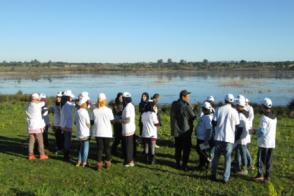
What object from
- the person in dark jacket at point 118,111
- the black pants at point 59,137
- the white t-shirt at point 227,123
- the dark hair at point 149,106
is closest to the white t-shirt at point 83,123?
the person in dark jacket at point 118,111

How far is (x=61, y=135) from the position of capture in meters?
12.9

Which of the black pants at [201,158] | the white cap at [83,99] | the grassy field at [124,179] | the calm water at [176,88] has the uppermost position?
the white cap at [83,99]

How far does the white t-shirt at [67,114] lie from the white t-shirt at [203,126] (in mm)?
3316

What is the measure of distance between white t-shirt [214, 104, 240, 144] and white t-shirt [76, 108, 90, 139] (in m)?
3.20

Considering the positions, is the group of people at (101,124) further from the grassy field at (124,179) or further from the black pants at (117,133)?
the grassy field at (124,179)

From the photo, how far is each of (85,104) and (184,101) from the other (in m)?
2.36

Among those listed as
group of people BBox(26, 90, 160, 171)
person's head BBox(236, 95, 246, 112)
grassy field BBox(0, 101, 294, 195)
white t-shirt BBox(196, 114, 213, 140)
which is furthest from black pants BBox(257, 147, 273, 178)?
group of people BBox(26, 90, 160, 171)

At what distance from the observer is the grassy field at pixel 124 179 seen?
8836mm

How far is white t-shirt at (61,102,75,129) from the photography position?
1171 cm

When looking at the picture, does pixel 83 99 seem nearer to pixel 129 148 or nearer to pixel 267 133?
pixel 129 148

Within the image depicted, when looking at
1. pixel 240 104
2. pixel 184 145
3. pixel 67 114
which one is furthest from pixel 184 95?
pixel 67 114

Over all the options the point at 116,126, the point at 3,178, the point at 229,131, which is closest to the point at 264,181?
the point at 229,131

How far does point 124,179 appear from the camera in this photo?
384 inches

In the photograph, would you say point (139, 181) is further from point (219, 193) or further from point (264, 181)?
point (264, 181)
